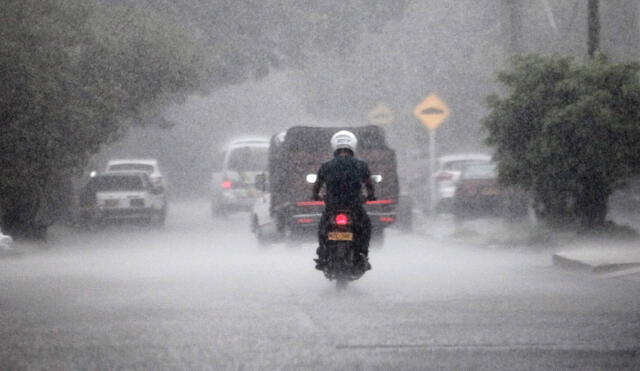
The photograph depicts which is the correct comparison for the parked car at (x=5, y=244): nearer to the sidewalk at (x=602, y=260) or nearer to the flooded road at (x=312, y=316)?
the flooded road at (x=312, y=316)

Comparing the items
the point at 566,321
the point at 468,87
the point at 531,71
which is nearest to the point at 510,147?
the point at 531,71

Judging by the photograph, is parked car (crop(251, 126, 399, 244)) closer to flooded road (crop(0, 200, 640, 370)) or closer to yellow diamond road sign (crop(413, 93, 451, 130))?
flooded road (crop(0, 200, 640, 370))

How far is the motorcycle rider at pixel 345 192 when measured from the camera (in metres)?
16.0

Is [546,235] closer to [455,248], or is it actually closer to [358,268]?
[455,248]

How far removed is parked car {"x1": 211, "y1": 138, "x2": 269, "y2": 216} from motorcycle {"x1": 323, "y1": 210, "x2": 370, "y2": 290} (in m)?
25.7

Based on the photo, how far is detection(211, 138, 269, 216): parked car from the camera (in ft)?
138

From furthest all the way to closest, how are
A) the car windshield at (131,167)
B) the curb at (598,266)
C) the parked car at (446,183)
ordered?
the car windshield at (131,167) → the parked car at (446,183) → the curb at (598,266)

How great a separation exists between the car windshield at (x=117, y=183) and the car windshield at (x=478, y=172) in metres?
9.03

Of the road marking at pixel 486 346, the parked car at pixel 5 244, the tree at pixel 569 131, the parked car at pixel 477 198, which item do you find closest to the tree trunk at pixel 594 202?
the tree at pixel 569 131

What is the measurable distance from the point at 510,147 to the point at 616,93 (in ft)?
6.93

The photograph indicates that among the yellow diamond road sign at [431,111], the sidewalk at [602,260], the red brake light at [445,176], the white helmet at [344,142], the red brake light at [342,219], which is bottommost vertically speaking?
the sidewalk at [602,260]

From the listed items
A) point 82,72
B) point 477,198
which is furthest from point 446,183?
point 82,72

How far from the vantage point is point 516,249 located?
25562 mm

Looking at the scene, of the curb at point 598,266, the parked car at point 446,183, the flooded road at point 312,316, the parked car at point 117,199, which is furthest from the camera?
the parked car at point 446,183
